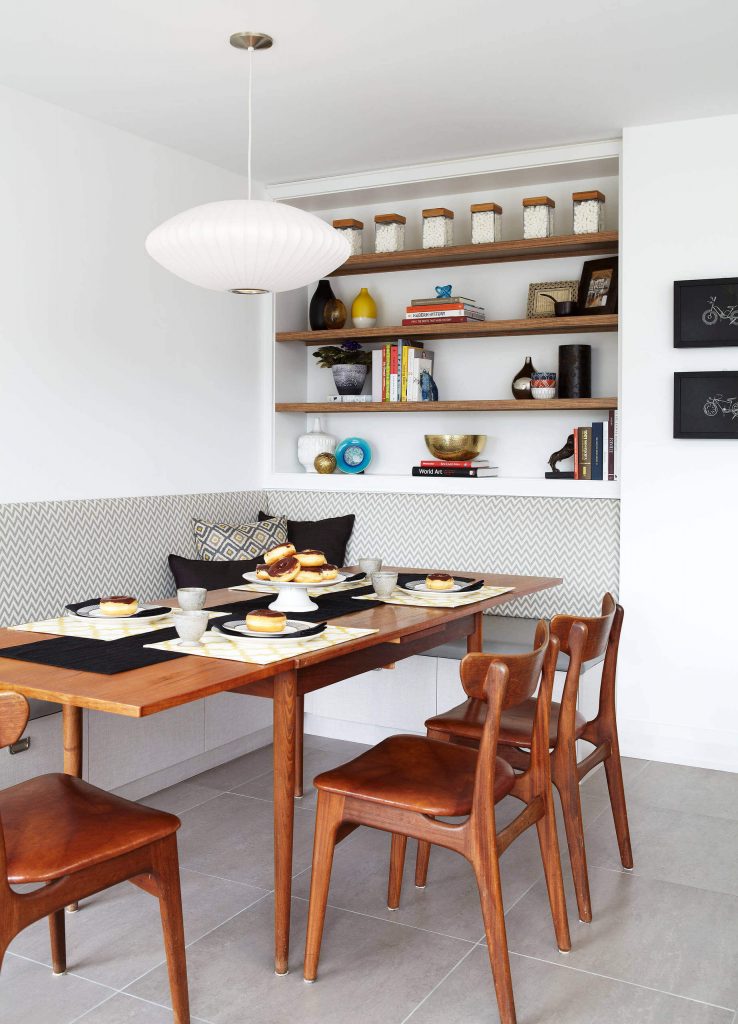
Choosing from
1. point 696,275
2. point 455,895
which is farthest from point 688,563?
point 455,895

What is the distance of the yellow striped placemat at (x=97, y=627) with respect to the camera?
2240mm

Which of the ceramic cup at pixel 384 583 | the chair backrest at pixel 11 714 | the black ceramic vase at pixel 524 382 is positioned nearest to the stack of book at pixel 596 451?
the black ceramic vase at pixel 524 382

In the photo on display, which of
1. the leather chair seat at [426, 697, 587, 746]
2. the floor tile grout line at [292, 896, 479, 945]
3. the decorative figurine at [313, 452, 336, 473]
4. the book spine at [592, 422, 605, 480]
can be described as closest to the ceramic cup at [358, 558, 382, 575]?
the leather chair seat at [426, 697, 587, 746]

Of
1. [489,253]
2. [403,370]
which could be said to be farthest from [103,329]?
[489,253]

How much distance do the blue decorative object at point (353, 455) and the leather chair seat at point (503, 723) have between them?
7.17 ft

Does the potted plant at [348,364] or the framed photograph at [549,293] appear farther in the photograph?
the potted plant at [348,364]

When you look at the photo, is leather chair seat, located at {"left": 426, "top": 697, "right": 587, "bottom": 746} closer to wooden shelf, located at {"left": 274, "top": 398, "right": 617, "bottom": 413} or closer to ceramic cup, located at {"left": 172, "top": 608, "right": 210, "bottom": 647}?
ceramic cup, located at {"left": 172, "top": 608, "right": 210, "bottom": 647}

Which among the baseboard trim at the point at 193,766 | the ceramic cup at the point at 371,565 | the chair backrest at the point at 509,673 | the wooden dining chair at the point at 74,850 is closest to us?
the wooden dining chair at the point at 74,850

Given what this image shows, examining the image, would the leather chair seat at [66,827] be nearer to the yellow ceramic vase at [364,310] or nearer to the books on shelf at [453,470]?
the books on shelf at [453,470]

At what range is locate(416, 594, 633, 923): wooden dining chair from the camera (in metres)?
2.29

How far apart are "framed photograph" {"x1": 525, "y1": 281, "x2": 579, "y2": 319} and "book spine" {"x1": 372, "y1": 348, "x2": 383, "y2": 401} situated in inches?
28.8

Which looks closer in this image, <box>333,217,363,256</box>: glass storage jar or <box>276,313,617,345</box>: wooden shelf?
<box>276,313,617,345</box>: wooden shelf

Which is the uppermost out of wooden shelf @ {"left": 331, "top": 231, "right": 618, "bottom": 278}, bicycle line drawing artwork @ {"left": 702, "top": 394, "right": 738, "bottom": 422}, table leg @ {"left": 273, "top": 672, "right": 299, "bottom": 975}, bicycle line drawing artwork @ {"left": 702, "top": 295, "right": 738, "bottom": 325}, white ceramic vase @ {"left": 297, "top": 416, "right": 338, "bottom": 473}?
wooden shelf @ {"left": 331, "top": 231, "right": 618, "bottom": 278}

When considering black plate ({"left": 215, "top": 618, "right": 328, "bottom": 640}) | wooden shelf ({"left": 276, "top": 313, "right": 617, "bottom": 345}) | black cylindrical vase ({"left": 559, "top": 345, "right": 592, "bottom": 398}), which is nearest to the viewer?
black plate ({"left": 215, "top": 618, "right": 328, "bottom": 640})
